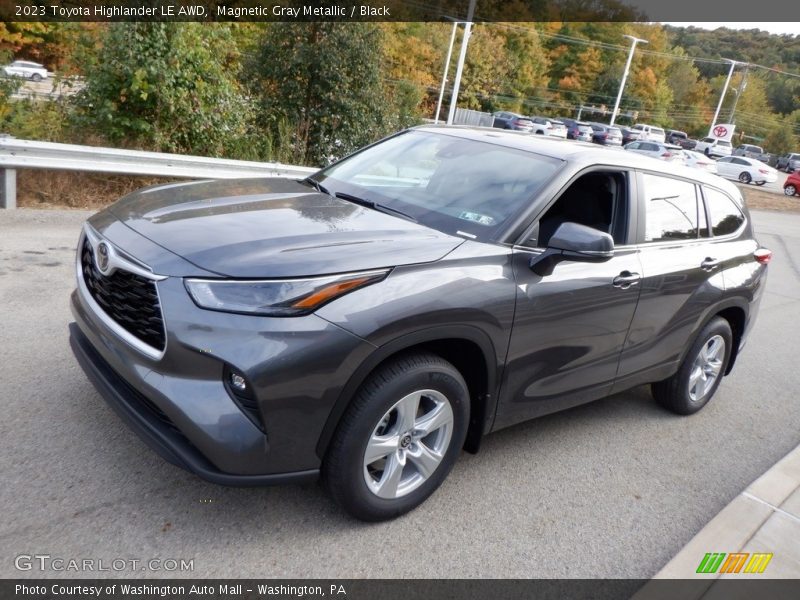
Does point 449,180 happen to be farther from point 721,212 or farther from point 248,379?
point 721,212

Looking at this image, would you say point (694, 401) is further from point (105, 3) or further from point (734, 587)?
point (105, 3)

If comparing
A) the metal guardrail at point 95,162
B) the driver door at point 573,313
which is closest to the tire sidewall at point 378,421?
the driver door at point 573,313

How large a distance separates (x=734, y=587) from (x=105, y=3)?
34.4 ft

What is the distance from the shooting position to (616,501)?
3.73 metres

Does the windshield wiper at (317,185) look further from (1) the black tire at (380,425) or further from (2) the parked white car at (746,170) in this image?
(2) the parked white car at (746,170)

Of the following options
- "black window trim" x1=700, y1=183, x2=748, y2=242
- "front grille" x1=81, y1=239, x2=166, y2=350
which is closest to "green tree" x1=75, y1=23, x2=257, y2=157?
"front grille" x1=81, y1=239, x2=166, y2=350

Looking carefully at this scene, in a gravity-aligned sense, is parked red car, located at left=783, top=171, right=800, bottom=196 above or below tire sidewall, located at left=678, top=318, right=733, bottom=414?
below

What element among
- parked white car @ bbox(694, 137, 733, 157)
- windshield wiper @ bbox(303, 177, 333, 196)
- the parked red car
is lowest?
parked white car @ bbox(694, 137, 733, 157)

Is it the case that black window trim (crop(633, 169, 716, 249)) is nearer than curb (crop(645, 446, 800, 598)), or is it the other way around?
curb (crop(645, 446, 800, 598))

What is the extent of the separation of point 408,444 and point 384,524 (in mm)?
409

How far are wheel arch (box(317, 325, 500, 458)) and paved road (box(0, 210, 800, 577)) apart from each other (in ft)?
1.55

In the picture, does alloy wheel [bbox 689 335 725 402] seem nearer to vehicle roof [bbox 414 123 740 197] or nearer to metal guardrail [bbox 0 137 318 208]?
vehicle roof [bbox 414 123 740 197]

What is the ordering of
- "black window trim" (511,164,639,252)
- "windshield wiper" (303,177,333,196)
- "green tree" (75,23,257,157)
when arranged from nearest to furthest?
"black window trim" (511,164,639,252)
"windshield wiper" (303,177,333,196)
"green tree" (75,23,257,157)

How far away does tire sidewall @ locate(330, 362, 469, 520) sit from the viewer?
278 cm
